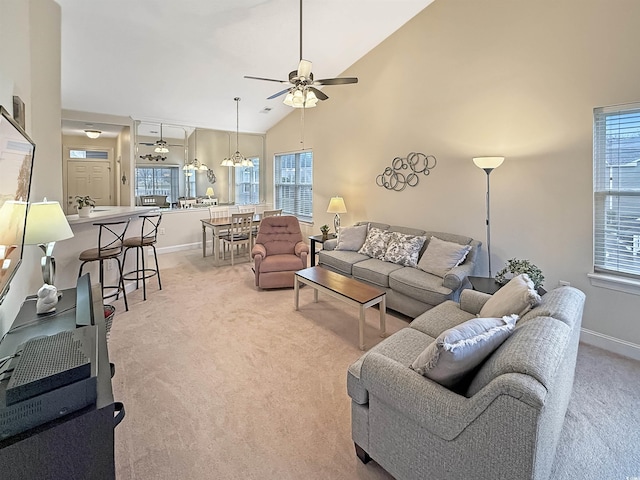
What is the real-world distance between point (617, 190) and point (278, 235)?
3969 mm

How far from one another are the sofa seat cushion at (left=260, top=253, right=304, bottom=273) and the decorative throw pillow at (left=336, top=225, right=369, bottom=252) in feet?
2.23

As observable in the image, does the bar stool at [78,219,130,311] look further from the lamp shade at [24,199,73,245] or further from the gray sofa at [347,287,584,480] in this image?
the gray sofa at [347,287,584,480]

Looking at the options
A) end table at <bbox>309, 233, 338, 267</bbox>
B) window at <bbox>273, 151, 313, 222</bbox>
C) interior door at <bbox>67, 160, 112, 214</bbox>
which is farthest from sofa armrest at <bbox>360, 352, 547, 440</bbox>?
interior door at <bbox>67, 160, 112, 214</bbox>

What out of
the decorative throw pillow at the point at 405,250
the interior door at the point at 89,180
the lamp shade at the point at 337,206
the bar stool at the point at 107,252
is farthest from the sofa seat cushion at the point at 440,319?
the interior door at the point at 89,180

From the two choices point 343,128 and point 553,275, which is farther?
point 343,128

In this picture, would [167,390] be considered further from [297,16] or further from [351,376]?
[297,16]

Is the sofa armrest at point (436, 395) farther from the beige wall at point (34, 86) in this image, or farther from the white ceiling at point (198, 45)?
the white ceiling at point (198, 45)

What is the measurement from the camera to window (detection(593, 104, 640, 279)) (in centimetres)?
277

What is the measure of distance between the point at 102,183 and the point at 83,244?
4.25m

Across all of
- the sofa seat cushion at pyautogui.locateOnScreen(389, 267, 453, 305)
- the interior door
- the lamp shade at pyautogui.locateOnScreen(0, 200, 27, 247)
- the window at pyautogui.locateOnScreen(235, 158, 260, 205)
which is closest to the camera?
the lamp shade at pyautogui.locateOnScreen(0, 200, 27, 247)

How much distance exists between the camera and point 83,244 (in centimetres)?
377

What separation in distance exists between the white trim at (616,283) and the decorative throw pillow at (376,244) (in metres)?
2.18

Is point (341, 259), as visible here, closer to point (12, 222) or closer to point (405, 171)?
point (405, 171)

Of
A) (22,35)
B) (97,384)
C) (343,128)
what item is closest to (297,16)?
(343,128)
